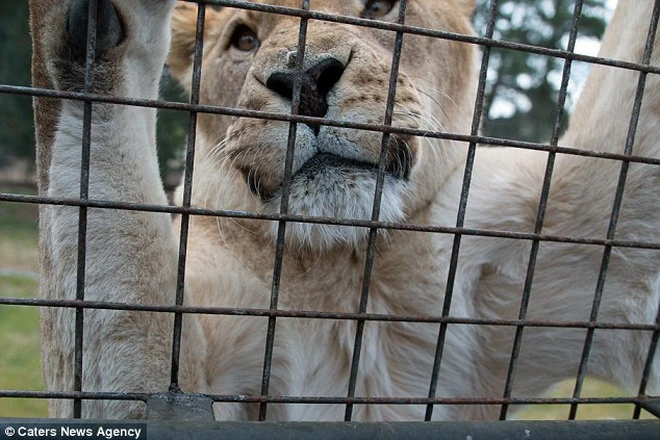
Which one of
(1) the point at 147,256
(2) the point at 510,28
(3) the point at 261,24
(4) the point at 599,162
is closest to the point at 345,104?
(1) the point at 147,256

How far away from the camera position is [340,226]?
5.80 feet

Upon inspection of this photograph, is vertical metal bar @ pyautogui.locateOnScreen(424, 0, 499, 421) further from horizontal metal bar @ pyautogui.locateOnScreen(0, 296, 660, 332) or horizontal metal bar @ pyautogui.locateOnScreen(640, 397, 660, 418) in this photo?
horizontal metal bar @ pyautogui.locateOnScreen(640, 397, 660, 418)

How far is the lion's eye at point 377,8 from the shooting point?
2244mm

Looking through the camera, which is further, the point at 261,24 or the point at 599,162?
the point at 261,24

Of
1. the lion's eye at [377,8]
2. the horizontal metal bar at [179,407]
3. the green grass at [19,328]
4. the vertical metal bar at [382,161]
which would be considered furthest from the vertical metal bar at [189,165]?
the green grass at [19,328]

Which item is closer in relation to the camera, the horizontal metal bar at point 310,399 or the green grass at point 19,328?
the horizontal metal bar at point 310,399

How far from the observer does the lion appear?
57.9 inches

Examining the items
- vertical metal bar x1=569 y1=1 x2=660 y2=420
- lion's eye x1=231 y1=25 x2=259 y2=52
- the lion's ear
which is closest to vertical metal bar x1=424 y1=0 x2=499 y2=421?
vertical metal bar x1=569 y1=1 x2=660 y2=420

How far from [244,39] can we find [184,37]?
605mm

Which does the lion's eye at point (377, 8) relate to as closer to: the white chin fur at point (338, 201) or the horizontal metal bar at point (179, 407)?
the white chin fur at point (338, 201)

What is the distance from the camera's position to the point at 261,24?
2.24 metres

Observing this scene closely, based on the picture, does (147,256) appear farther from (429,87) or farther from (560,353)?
(560,353)

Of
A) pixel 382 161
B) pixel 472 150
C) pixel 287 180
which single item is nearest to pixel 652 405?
pixel 472 150

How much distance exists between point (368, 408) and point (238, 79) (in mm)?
1151
